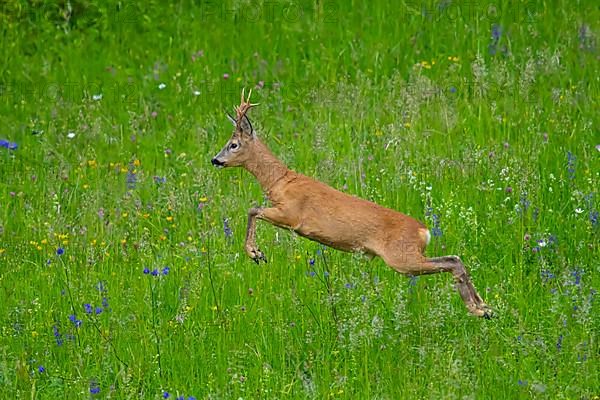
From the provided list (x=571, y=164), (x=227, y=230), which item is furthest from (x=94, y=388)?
(x=571, y=164)

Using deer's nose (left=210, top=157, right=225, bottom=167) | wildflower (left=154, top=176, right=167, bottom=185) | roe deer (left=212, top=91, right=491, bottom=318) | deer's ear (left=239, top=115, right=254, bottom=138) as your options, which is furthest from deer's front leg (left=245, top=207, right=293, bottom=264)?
wildflower (left=154, top=176, right=167, bottom=185)

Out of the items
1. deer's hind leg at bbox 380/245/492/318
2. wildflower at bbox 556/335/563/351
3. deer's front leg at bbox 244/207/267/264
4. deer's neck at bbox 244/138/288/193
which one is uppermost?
deer's neck at bbox 244/138/288/193

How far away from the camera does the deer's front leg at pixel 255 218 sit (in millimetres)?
6777

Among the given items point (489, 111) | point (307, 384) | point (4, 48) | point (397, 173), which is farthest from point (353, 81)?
point (307, 384)

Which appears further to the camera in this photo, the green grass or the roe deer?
the roe deer

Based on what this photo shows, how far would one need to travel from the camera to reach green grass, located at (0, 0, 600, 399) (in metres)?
6.48

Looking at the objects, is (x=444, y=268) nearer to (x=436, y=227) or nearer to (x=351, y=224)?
(x=351, y=224)

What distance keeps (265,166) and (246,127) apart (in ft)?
0.81

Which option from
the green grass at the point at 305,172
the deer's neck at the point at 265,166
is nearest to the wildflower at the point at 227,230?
the green grass at the point at 305,172

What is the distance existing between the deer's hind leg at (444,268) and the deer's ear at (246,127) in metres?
1.16

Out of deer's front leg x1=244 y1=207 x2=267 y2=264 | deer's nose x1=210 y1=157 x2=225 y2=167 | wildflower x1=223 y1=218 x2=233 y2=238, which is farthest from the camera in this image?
wildflower x1=223 y1=218 x2=233 y2=238

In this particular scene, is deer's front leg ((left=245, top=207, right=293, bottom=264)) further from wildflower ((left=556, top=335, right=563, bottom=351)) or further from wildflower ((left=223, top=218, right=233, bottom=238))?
wildflower ((left=556, top=335, right=563, bottom=351))

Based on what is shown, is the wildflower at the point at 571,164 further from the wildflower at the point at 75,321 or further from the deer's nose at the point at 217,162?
the wildflower at the point at 75,321

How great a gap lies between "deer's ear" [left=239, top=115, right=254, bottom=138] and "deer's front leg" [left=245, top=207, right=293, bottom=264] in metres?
0.64
